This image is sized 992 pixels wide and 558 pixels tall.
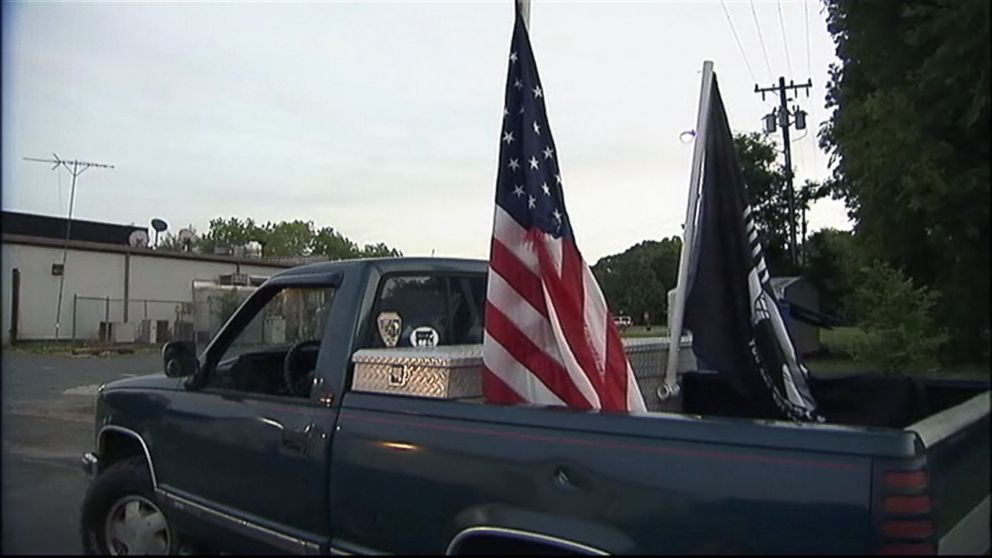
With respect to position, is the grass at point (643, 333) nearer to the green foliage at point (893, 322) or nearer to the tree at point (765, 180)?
the green foliage at point (893, 322)

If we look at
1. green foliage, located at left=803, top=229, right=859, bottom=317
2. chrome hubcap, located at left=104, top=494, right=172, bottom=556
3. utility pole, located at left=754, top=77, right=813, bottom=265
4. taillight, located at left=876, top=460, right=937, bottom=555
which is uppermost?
utility pole, located at left=754, top=77, right=813, bottom=265

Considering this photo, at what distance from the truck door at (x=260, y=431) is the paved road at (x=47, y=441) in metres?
0.58

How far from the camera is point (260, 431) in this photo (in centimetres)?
409

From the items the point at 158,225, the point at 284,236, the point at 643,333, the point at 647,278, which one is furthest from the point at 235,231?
the point at 643,333

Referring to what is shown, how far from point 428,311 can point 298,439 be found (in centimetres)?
102

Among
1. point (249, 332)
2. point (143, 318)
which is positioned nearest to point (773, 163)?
point (143, 318)

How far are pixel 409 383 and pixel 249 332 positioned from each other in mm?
1450

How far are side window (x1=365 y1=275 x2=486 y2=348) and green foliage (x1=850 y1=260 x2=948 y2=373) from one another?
195 centimetres

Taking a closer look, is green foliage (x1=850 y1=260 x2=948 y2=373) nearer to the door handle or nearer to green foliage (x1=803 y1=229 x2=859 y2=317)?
green foliage (x1=803 y1=229 x2=859 y2=317)

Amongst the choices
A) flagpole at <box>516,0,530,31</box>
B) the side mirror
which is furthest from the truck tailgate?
the side mirror

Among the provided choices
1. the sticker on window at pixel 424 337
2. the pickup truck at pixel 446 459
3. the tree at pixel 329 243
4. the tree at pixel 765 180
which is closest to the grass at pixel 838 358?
the pickup truck at pixel 446 459

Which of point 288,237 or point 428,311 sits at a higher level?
point 288,237

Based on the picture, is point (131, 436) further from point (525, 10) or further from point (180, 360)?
point (525, 10)

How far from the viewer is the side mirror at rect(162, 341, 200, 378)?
464 centimetres
